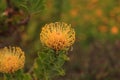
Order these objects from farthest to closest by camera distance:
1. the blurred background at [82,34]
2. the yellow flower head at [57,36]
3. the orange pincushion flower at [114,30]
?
1. the orange pincushion flower at [114,30]
2. the blurred background at [82,34]
3. the yellow flower head at [57,36]

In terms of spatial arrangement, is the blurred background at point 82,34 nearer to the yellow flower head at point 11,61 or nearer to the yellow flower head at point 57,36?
the yellow flower head at point 57,36

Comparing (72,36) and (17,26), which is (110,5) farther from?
(72,36)

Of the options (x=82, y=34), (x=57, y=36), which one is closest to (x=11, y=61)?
(x=57, y=36)

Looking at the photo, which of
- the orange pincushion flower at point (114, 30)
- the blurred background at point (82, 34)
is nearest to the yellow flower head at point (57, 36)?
the blurred background at point (82, 34)

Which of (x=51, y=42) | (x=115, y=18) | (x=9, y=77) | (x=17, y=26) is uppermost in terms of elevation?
(x=115, y=18)

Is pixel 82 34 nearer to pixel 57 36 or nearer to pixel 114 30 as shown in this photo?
pixel 114 30

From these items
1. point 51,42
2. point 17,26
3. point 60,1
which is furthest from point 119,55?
point 51,42
